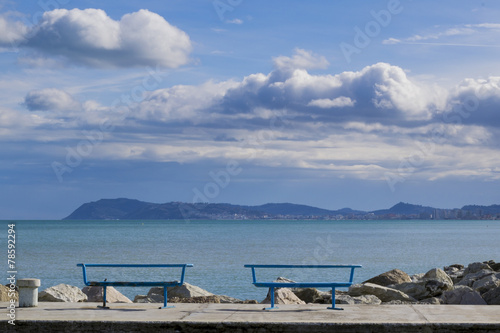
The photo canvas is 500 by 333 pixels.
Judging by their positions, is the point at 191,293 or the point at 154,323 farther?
the point at 191,293

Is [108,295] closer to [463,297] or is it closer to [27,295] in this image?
[27,295]

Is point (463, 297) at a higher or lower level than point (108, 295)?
higher

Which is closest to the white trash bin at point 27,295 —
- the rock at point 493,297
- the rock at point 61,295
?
the rock at point 61,295

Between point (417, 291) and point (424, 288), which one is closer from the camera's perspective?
point (417, 291)

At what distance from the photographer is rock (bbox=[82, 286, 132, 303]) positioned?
1569cm

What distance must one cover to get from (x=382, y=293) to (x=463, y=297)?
8.36ft

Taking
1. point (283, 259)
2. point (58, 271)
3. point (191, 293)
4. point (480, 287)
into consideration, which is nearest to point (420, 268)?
point (283, 259)

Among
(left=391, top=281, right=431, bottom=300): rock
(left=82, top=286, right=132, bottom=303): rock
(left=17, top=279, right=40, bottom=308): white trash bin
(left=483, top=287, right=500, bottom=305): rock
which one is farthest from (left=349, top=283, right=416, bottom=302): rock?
(left=17, top=279, right=40, bottom=308): white trash bin

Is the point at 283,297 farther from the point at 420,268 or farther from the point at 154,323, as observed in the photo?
the point at 420,268

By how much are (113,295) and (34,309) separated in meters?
4.54

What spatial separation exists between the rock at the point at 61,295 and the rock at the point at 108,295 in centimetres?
38

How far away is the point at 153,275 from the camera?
36000 millimetres

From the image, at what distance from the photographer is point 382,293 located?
16.4 m

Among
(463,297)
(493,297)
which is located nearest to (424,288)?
(493,297)
